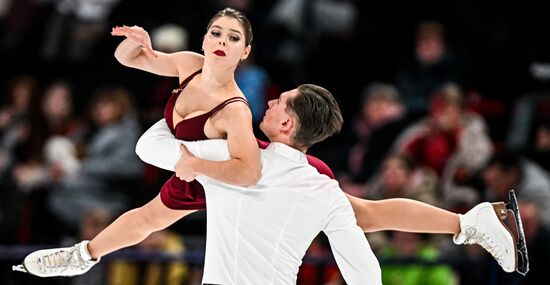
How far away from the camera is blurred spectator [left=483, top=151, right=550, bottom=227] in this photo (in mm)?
7656

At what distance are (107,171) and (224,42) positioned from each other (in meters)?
3.82

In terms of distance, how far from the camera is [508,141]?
28.9ft

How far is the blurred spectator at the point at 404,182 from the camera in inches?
314

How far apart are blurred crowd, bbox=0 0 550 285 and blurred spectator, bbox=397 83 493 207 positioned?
1cm

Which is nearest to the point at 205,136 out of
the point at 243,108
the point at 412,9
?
the point at 243,108

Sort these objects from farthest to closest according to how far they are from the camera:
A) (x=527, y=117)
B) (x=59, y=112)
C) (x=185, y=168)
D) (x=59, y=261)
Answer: (x=59, y=112)
(x=527, y=117)
(x=59, y=261)
(x=185, y=168)

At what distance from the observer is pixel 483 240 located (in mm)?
5723

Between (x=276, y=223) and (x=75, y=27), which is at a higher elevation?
(x=276, y=223)

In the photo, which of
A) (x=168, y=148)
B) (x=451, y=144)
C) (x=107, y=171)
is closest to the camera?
(x=168, y=148)

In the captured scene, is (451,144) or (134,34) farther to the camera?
(451,144)

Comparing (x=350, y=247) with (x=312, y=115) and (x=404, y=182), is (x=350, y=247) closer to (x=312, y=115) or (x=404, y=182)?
(x=312, y=115)

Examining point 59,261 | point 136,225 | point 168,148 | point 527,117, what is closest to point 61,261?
→ point 59,261

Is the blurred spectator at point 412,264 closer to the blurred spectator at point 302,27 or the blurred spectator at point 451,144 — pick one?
the blurred spectator at point 451,144

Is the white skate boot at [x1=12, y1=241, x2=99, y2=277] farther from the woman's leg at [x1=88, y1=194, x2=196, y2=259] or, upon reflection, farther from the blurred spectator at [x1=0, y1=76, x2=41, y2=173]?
the blurred spectator at [x1=0, y1=76, x2=41, y2=173]
